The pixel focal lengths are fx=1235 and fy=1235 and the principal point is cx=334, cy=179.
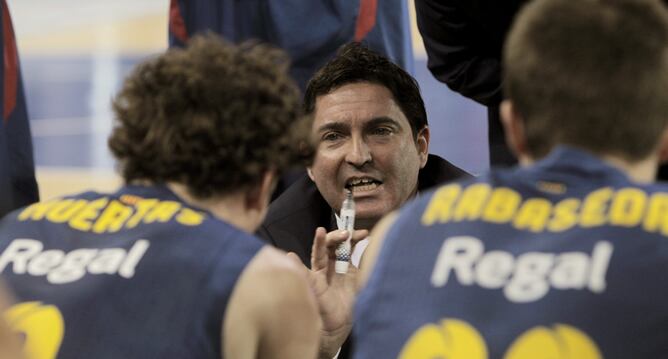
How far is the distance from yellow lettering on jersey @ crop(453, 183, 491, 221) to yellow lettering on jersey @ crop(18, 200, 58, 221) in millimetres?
675

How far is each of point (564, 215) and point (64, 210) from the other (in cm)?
78

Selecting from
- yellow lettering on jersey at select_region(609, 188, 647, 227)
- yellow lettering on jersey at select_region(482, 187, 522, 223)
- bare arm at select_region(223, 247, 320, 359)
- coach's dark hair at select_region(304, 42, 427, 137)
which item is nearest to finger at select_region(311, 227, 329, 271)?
bare arm at select_region(223, 247, 320, 359)

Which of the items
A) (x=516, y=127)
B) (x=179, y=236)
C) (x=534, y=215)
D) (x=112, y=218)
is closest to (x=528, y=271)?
(x=534, y=215)

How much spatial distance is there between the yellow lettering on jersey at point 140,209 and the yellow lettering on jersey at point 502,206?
1.73 ft

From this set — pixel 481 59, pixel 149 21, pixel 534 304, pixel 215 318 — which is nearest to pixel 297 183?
pixel 481 59

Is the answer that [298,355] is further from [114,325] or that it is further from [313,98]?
[313,98]

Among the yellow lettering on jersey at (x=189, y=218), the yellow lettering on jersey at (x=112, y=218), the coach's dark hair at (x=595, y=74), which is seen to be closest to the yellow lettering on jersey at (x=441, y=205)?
the coach's dark hair at (x=595, y=74)

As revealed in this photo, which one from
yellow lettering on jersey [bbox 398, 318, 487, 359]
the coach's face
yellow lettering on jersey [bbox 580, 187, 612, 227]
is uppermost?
yellow lettering on jersey [bbox 580, 187, 612, 227]

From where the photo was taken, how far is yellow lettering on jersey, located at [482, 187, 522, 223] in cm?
159

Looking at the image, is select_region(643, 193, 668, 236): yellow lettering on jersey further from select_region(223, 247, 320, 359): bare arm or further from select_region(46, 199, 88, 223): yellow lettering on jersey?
select_region(46, 199, 88, 223): yellow lettering on jersey

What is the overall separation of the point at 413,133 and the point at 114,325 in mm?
1790

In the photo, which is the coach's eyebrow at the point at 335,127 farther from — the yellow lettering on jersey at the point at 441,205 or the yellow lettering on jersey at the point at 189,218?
the yellow lettering on jersey at the point at 441,205

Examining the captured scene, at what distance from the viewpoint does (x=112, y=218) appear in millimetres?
1854

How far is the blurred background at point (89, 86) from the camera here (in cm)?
830
